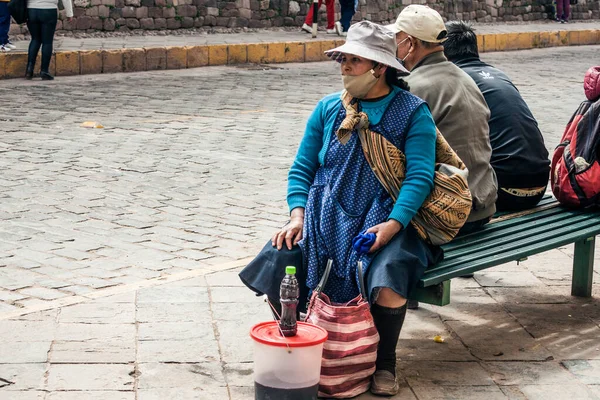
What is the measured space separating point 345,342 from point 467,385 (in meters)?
0.53

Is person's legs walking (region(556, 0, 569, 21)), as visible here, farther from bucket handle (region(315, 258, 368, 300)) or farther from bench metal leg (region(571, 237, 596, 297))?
bucket handle (region(315, 258, 368, 300))

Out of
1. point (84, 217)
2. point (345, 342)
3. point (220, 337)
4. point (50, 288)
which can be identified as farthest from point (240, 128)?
point (345, 342)

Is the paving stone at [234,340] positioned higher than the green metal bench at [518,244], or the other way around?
the green metal bench at [518,244]

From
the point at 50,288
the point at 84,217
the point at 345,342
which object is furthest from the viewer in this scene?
the point at 84,217

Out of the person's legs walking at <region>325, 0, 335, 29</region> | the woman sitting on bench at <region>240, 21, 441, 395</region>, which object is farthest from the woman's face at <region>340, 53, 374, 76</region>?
the person's legs walking at <region>325, 0, 335, 29</region>

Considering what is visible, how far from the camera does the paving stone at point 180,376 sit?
388 centimetres

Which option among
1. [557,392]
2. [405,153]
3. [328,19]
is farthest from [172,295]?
[328,19]

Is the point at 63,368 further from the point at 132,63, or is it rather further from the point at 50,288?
the point at 132,63

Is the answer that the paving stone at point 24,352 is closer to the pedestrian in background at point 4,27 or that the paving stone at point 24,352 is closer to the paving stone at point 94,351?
the paving stone at point 94,351

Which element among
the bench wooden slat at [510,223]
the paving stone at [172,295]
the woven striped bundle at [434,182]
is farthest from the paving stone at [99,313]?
the bench wooden slat at [510,223]

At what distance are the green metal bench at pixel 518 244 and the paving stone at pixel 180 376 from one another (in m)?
0.82

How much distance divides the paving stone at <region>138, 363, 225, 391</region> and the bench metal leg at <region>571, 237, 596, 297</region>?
198 cm

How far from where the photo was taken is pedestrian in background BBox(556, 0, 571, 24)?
25.0 metres

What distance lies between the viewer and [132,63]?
48.1 ft
